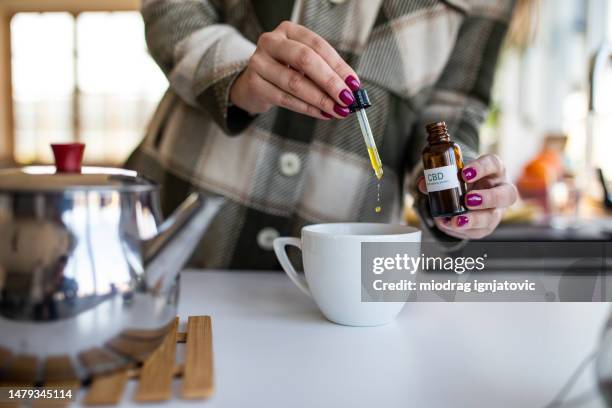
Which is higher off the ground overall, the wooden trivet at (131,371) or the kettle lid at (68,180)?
the kettle lid at (68,180)

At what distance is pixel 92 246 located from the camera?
36 cm

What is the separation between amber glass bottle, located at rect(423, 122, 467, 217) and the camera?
0.54m

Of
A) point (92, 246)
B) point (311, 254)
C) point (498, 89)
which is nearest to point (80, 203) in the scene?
point (92, 246)

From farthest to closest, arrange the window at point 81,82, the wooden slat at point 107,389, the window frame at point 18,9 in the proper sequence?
the window at point 81,82
the window frame at point 18,9
the wooden slat at point 107,389

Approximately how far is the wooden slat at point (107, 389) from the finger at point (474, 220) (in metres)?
0.39

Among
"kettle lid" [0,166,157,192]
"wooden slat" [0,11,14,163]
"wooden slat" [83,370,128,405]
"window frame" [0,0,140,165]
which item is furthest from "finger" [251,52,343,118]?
"wooden slat" [0,11,14,163]

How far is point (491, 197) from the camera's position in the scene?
0.61 meters

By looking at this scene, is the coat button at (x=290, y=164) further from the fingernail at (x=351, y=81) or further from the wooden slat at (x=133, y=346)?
the wooden slat at (x=133, y=346)

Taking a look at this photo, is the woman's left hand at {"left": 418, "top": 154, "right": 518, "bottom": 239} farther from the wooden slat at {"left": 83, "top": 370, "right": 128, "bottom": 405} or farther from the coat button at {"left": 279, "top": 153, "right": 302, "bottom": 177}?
the wooden slat at {"left": 83, "top": 370, "right": 128, "bottom": 405}

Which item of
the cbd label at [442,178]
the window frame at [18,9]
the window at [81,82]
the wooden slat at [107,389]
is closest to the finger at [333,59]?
the cbd label at [442,178]

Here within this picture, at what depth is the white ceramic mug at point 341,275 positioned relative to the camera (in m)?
0.50

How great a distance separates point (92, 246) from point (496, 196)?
1.42 ft

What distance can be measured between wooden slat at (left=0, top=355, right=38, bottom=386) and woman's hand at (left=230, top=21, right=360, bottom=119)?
0.35m

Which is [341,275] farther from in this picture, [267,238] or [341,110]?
[267,238]
